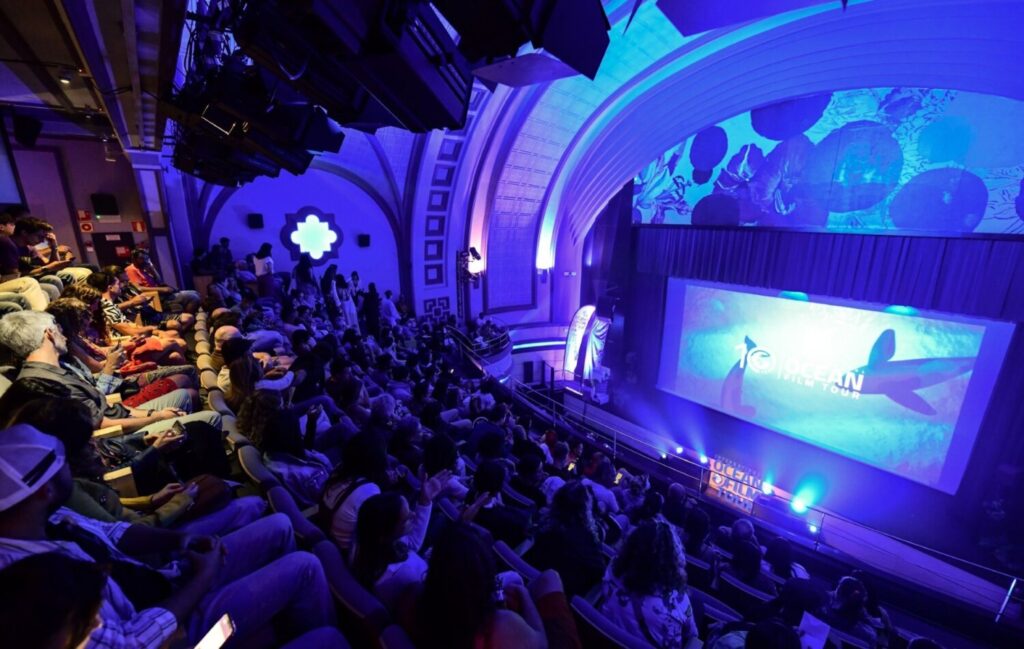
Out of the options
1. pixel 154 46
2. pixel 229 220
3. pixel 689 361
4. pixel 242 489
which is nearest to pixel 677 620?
pixel 242 489

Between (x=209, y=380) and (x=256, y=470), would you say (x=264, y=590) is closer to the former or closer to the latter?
(x=256, y=470)

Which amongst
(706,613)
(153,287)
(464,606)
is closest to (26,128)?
(153,287)

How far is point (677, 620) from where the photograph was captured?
6.38 ft

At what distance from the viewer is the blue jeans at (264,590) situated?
152cm

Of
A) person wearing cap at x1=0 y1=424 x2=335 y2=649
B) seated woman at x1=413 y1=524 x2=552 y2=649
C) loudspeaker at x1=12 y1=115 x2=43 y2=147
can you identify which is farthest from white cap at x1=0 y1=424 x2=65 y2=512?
loudspeaker at x1=12 y1=115 x2=43 y2=147

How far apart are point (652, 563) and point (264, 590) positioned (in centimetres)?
160

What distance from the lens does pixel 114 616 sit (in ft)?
3.86

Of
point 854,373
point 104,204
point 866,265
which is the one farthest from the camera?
point 104,204

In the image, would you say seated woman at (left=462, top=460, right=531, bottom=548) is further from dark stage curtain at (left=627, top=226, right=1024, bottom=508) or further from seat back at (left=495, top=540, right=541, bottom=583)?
dark stage curtain at (left=627, top=226, right=1024, bottom=508)

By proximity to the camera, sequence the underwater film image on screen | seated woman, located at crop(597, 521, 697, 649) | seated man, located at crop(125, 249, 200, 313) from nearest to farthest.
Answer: seated woman, located at crop(597, 521, 697, 649) → seated man, located at crop(125, 249, 200, 313) → the underwater film image on screen

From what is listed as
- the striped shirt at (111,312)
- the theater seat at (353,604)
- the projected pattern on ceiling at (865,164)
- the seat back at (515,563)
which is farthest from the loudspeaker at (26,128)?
the projected pattern on ceiling at (865,164)

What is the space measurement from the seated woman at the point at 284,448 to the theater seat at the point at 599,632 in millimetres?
1532

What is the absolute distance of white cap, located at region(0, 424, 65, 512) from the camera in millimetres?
1166

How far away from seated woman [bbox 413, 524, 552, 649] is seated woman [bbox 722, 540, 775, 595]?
2727 millimetres
